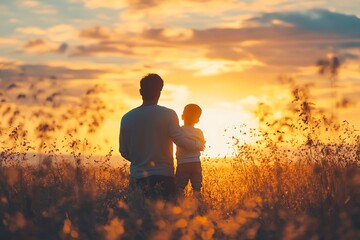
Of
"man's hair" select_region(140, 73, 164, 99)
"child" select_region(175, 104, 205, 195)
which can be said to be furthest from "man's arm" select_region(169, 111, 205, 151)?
"child" select_region(175, 104, 205, 195)

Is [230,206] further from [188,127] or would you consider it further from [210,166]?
[210,166]

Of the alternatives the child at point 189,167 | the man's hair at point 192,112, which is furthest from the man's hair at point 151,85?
the man's hair at point 192,112

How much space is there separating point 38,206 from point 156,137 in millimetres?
1564

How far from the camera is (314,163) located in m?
7.99

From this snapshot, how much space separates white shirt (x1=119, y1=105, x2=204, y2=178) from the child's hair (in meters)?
2.03

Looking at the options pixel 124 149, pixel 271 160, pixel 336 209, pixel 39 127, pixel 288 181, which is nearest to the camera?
pixel 336 209

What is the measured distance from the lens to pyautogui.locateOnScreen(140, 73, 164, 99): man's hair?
22.4 feet

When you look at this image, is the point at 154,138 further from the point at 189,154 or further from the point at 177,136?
the point at 189,154

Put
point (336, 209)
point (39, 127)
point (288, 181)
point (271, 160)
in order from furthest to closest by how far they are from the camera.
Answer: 1. point (39, 127)
2. point (271, 160)
3. point (288, 181)
4. point (336, 209)

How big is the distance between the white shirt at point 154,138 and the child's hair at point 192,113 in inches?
79.7

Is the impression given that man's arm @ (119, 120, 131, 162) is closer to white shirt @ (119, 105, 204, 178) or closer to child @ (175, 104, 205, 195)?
white shirt @ (119, 105, 204, 178)

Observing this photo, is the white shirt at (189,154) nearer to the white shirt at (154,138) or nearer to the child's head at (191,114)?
the child's head at (191,114)

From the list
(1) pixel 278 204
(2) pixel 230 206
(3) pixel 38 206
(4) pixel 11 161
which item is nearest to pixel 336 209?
(1) pixel 278 204

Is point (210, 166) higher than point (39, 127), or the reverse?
point (39, 127)
